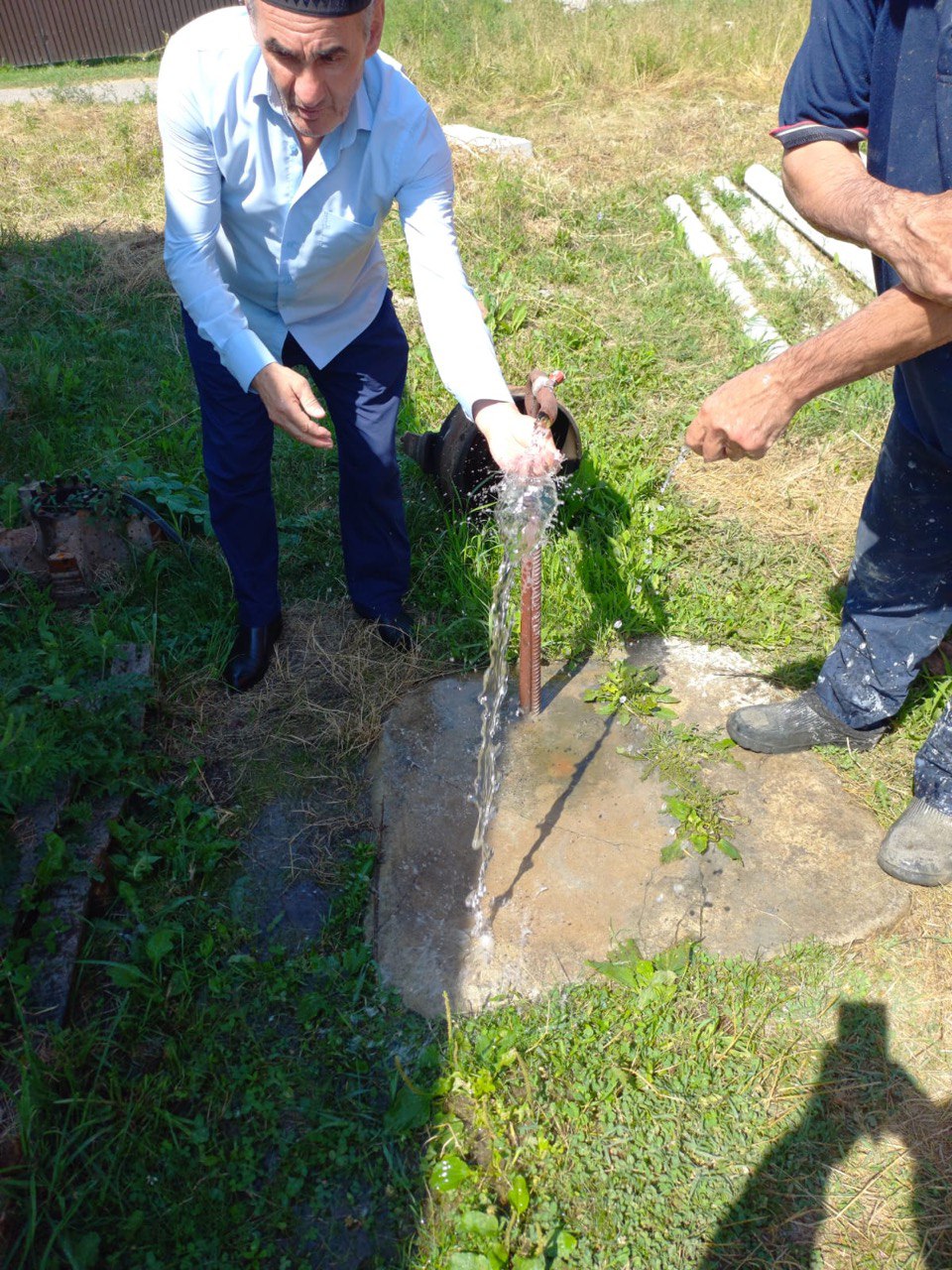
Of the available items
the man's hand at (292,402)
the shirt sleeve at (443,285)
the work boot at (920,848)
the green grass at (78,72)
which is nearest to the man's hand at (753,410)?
the shirt sleeve at (443,285)

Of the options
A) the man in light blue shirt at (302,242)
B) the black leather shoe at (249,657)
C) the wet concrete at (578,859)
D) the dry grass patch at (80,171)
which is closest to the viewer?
the man in light blue shirt at (302,242)

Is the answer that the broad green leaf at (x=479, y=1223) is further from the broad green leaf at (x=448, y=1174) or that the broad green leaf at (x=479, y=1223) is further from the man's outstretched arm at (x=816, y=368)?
the man's outstretched arm at (x=816, y=368)

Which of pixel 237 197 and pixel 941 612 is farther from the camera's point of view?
pixel 941 612

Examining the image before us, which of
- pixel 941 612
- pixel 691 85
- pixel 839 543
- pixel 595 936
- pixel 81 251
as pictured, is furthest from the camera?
pixel 691 85

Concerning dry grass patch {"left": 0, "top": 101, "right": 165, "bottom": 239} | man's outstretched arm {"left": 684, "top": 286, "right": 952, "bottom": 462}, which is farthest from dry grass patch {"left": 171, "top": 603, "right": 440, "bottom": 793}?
dry grass patch {"left": 0, "top": 101, "right": 165, "bottom": 239}

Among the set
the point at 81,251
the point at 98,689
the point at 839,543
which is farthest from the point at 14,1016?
the point at 81,251

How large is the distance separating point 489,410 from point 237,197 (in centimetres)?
87

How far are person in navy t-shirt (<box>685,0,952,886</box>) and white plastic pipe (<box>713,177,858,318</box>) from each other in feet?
9.33

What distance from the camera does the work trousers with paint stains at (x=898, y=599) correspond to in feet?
8.43

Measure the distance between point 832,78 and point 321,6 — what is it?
127 cm

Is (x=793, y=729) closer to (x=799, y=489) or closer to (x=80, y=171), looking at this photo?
(x=799, y=489)

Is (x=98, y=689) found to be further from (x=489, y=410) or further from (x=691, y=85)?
(x=691, y=85)

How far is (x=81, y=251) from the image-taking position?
6133 mm

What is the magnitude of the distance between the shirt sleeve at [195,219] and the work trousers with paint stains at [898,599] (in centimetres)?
178
